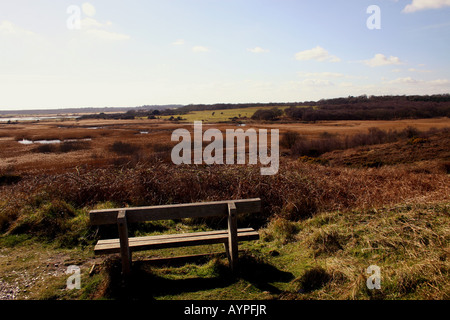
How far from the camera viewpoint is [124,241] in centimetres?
405

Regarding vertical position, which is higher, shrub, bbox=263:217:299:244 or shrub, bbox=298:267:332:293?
shrub, bbox=298:267:332:293

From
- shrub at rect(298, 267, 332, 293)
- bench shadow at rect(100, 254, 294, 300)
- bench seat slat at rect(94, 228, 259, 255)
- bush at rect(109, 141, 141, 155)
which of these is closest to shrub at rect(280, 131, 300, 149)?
bush at rect(109, 141, 141, 155)

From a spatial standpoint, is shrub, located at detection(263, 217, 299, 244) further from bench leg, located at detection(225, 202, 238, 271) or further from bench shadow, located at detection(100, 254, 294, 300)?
bench leg, located at detection(225, 202, 238, 271)

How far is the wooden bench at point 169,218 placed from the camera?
13.4 feet

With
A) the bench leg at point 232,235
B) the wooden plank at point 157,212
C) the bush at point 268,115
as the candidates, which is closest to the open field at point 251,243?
the bench leg at point 232,235

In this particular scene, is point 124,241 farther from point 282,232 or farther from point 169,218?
point 282,232

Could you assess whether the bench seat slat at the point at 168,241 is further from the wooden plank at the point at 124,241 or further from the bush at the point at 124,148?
the bush at the point at 124,148

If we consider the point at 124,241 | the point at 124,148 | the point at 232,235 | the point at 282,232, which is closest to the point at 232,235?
the point at 232,235

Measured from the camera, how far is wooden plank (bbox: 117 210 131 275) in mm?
3957

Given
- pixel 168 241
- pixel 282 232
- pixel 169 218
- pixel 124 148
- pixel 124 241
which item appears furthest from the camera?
pixel 124 148

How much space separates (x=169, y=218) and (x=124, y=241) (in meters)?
0.66

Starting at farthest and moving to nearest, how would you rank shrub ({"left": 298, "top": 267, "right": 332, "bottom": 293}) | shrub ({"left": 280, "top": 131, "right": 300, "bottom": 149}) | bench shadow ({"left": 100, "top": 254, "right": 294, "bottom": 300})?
shrub ({"left": 280, "top": 131, "right": 300, "bottom": 149}) < bench shadow ({"left": 100, "top": 254, "right": 294, "bottom": 300}) < shrub ({"left": 298, "top": 267, "right": 332, "bottom": 293})

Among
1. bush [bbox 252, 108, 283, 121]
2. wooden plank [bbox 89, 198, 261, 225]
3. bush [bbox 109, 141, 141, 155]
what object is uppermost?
bush [bbox 252, 108, 283, 121]

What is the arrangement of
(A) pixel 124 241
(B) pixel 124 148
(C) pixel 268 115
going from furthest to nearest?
(C) pixel 268 115 → (B) pixel 124 148 → (A) pixel 124 241
